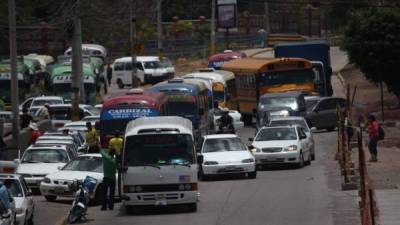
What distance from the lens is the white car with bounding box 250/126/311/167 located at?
37219 millimetres

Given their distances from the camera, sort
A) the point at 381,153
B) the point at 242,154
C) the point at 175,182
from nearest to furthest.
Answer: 1. the point at 175,182
2. the point at 242,154
3. the point at 381,153

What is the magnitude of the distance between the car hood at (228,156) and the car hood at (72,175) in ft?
18.2

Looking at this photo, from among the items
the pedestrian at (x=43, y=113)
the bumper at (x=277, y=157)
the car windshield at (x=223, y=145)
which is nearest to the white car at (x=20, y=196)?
the car windshield at (x=223, y=145)

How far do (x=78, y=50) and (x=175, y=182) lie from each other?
89.5 ft

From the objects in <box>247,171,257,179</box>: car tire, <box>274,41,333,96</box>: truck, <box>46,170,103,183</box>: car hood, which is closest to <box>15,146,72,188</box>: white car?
<box>46,170,103,183</box>: car hood

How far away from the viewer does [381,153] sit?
41.5m

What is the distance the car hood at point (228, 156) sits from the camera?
112ft

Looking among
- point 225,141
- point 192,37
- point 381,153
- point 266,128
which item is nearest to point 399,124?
point 381,153

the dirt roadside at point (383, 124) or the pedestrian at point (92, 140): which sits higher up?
the pedestrian at point (92, 140)

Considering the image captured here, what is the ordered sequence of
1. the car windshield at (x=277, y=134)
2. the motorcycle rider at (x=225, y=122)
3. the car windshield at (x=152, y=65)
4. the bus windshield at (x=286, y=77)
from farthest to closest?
the car windshield at (x=152, y=65) → the bus windshield at (x=286, y=77) → the motorcycle rider at (x=225, y=122) → the car windshield at (x=277, y=134)

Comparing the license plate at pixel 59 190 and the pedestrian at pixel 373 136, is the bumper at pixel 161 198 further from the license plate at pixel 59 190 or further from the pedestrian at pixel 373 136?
the pedestrian at pixel 373 136

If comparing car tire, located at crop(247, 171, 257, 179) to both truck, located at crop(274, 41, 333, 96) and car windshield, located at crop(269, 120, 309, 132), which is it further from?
truck, located at crop(274, 41, 333, 96)

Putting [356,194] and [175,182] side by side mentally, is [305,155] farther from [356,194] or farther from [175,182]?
[175,182]

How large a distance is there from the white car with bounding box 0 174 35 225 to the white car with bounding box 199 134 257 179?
11240 millimetres
